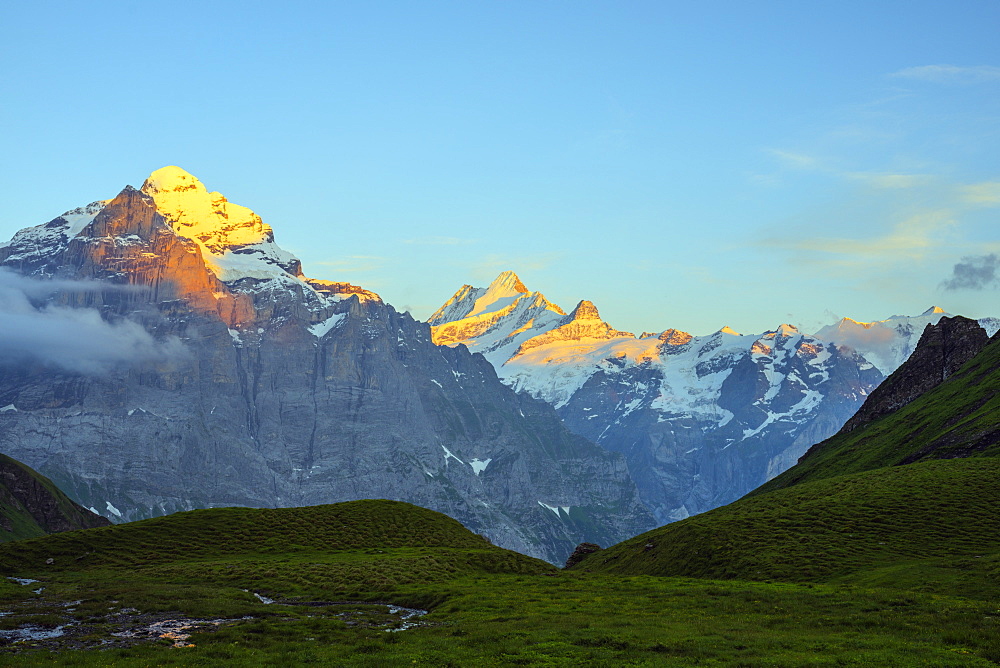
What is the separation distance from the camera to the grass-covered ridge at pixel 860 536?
8775 centimetres

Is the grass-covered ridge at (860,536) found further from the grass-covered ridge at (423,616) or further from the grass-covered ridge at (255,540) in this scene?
the grass-covered ridge at (255,540)

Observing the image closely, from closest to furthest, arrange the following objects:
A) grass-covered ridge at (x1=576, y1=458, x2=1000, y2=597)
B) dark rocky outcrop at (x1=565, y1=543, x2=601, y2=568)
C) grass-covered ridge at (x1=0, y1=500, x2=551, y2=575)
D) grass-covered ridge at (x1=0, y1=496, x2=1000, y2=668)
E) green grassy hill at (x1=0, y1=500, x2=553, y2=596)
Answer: grass-covered ridge at (x1=0, y1=496, x2=1000, y2=668) → green grassy hill at (x1=0, y1=500, x2=553, y2=596) → grass-covered ridge at (x1=576, y1=458, x2=1000, y2=597) → grass-covered ridge at (x1=0, y1=500, x2=551, y2=575) → dark rocky outcrop at (x1=565, y1=543, x2=601, y2=568)

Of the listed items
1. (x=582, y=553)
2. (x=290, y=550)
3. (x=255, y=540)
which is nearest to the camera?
(x=290, y=550)

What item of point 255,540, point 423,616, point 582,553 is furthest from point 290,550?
point 582,553

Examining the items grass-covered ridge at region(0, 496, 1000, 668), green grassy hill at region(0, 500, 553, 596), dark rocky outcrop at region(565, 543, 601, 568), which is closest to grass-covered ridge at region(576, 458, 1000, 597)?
grass-covered ridge at region(0, 496, 1000, 668)

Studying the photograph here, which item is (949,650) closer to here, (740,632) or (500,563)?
(740,632)

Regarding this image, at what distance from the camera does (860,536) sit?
100875 mm

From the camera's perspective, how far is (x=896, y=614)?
57.1 metres

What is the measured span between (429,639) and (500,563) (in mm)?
48051

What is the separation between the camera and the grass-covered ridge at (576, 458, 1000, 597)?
87750 mm

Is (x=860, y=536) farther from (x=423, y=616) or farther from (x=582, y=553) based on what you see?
(x=582, y=553)

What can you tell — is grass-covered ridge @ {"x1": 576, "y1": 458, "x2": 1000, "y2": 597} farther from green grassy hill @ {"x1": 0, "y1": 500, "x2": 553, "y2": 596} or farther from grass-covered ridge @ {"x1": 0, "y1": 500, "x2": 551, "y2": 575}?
grass-covered ridge @ {"x1": 0, "y1": 500, "x2": 551, "y2": 575}

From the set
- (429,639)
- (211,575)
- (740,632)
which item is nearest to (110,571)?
(211,575)

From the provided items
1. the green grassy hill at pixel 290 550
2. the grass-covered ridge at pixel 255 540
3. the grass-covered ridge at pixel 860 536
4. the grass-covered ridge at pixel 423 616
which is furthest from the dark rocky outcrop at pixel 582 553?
the grass-covered ridge at pixel 423 616
